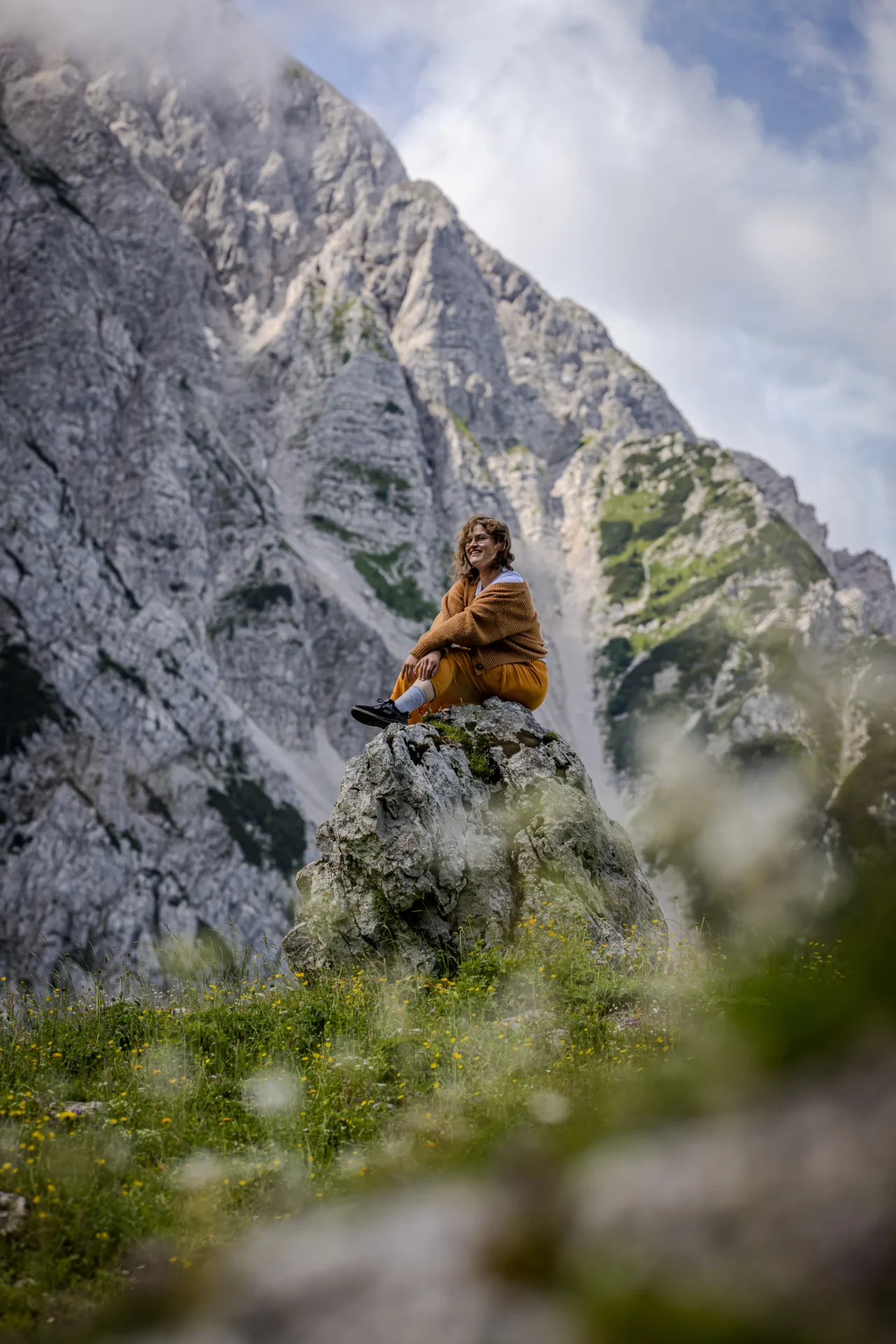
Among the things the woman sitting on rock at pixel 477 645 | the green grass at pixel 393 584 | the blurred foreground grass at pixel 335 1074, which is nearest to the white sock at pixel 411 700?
the woman sitting on rock at pixel 477 645

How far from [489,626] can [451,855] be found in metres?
3.18

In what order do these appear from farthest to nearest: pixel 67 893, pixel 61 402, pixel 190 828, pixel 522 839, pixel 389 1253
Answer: pixel 61 402 < pixel 190 828 < pixel 67 893 < pixel 522 839 < pixel 389 1253

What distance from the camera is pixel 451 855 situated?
11.2m

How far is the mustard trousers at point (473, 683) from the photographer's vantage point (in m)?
12.6

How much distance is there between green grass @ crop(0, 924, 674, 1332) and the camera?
505cm

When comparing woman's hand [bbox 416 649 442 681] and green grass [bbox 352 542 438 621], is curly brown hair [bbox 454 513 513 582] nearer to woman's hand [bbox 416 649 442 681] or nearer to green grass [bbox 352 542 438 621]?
woman's hand [bbox 416 649 442 681]

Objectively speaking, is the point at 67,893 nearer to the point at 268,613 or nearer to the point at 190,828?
the point at 190,828

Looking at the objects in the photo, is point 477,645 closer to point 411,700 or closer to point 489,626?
point 489,626

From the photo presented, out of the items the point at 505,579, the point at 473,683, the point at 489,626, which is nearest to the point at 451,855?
the point at 473,683

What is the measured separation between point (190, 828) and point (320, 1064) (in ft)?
373

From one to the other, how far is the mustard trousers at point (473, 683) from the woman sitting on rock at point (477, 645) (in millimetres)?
11

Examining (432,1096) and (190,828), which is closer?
(432,1096)

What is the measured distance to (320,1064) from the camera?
283 inches

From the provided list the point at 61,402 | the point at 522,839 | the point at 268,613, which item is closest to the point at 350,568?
the point at 268,613
